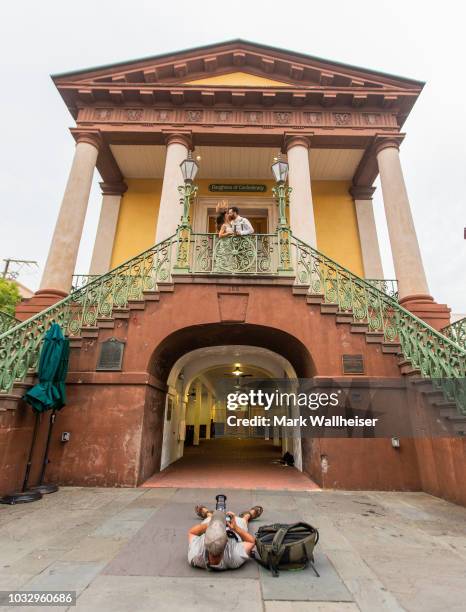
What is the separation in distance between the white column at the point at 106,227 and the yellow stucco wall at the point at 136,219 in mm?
222

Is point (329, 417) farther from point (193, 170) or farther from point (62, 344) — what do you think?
point (193, 170)

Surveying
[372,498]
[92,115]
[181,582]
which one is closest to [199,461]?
[372,498]

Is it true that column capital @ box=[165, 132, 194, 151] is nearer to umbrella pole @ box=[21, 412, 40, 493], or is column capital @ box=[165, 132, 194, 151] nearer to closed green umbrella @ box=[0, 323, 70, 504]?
closed green umbrella @ box=[0, 323, 70, 504]

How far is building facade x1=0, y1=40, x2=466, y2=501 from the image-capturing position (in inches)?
263

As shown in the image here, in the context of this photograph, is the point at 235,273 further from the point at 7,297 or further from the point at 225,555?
the point at 7,297

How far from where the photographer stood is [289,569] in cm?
320

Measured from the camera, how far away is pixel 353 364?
7156mm

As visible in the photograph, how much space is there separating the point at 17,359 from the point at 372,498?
693 centimetres

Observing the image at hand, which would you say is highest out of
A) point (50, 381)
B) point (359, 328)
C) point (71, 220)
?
point (71, 220)

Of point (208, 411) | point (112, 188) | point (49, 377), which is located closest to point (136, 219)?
point (112, 188)

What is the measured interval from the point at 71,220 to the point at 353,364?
9196 millimetres

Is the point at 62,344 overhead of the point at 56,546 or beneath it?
overhead

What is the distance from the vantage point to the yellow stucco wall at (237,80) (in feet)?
41.9

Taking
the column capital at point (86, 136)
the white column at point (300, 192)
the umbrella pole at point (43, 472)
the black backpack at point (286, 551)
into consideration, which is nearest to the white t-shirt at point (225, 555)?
the black backpack at point (286, 551)
